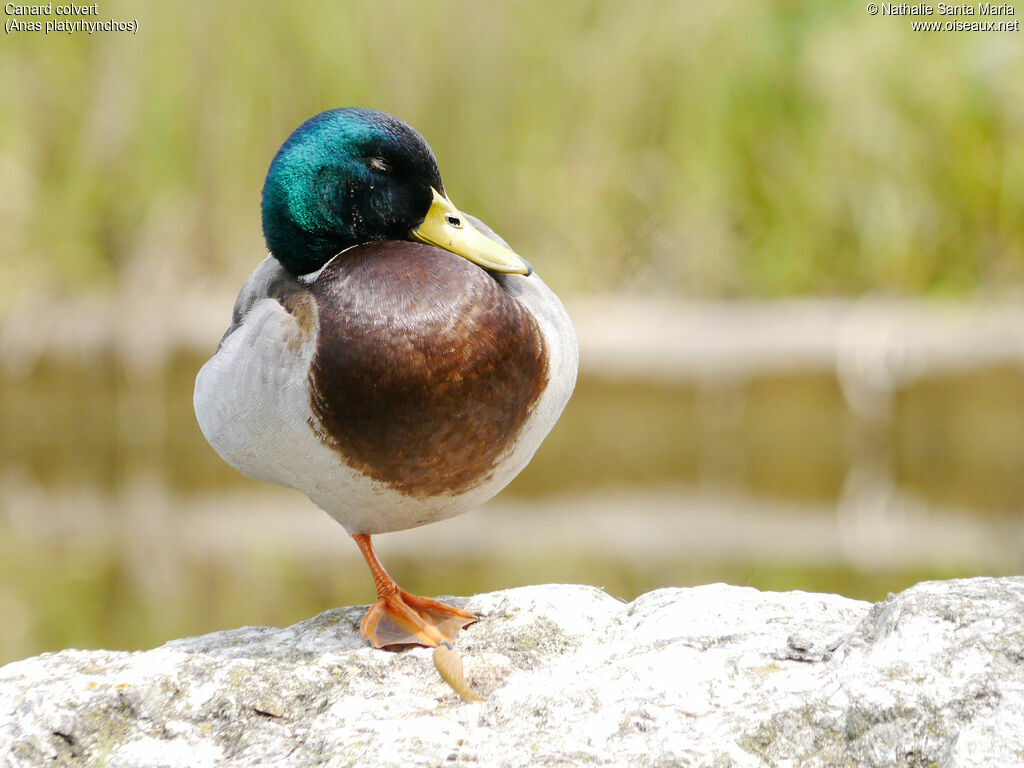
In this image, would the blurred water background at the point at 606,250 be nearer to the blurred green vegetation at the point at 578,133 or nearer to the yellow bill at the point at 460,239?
the blurred green vegetation at the point at 578,133

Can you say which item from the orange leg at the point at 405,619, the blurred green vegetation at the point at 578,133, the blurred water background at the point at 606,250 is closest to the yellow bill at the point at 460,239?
the orange leg at the point at 405,619

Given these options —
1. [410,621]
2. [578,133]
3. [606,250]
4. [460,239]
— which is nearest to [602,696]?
[410,621]

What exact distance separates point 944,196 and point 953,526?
1354mm

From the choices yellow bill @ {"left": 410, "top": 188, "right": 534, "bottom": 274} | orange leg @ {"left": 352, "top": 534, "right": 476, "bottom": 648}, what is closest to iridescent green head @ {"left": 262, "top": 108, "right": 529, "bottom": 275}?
yellow bill @ {"left": 410, "top": 188, "right": 534, "bottom": 274}

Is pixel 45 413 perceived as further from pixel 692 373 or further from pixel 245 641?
pixel 245 641

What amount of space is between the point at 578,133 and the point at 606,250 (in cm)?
41

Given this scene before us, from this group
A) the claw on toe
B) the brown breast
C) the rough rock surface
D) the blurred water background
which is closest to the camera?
the rough rock surface

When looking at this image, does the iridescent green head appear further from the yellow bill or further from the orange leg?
the orange leg

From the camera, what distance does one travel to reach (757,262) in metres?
3.78

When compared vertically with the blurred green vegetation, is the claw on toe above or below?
below

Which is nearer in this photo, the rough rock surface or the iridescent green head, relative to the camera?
the rough rock surface

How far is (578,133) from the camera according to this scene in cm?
392

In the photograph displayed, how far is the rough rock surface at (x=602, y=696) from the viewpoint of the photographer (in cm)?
100

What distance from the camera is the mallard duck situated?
123cm
